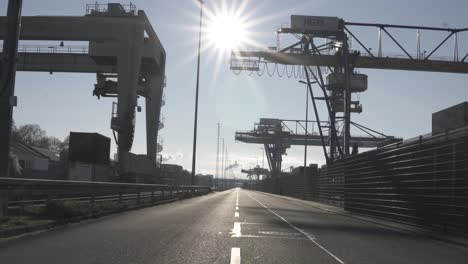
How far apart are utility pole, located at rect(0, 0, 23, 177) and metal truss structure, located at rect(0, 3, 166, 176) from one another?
97.3ft

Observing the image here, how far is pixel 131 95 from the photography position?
45.2 meters

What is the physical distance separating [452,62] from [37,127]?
10866cm

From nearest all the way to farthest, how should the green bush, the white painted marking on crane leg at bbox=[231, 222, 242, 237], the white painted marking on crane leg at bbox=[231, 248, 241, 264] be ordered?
the white painted marking on crane leg at bbox=[231, 248, 241, 264] → the white painted marking on crane leg at bbox=[231, 222, 242, 237] → the green bush

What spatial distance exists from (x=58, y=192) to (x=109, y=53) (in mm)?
33511

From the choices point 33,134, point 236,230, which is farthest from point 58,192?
point 33,134

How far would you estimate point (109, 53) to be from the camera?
48.7m

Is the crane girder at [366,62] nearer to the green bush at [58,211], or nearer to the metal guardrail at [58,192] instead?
the metal guardrail at [58,192]

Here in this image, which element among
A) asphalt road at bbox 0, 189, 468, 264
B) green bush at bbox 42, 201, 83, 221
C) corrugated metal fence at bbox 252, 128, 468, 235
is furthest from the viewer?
corrugated metal fence at bbox 252, 128, 468, 235

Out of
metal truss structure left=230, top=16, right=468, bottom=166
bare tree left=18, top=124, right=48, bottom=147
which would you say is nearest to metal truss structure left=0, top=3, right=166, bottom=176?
metal truss structure left=230, top=16, right=468, bottom=166

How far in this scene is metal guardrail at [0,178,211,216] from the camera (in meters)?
13.6

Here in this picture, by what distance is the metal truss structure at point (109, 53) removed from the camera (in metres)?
45.2

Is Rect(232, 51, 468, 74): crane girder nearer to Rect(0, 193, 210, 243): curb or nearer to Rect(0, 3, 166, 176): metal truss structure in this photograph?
Rect(0, 3, 166, 176): metal truss structure

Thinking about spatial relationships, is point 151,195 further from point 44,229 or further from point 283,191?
point 283,191

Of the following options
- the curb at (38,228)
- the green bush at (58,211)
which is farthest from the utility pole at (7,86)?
the curb at (38,228)
